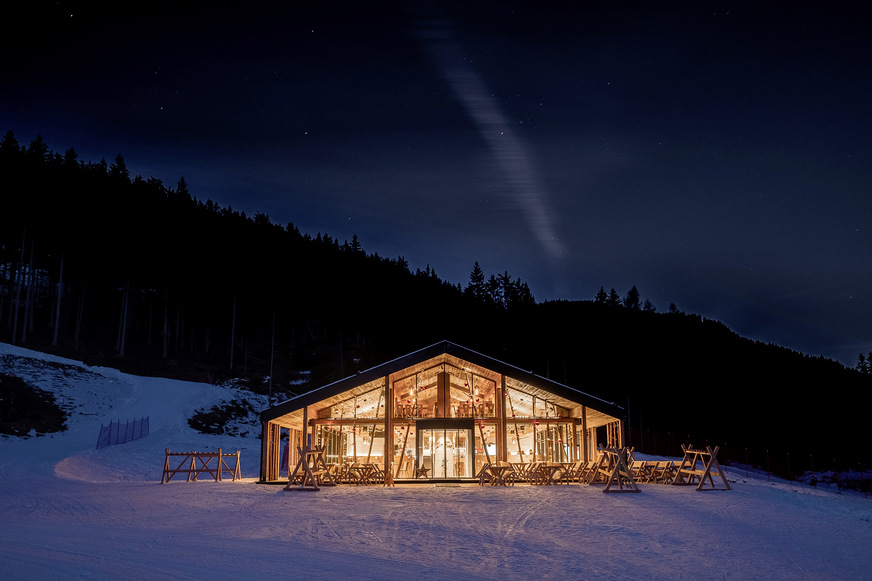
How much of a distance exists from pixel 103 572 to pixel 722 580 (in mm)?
6677

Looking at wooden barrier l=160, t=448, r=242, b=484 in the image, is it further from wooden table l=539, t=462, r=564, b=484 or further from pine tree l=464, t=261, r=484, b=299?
pine tree l=464, t=261, r=484, b=299

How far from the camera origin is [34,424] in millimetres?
28109

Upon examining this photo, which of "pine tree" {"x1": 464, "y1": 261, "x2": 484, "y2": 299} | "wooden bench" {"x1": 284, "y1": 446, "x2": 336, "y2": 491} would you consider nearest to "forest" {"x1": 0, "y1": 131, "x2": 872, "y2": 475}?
"pine tree" {"x1": 464, "y1": 261, "x2": 484, "y2": 299}

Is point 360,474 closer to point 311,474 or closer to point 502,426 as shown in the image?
point 311,474

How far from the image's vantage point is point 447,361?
21391 millimetres

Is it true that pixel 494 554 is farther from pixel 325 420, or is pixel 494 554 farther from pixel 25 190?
pixel 25 190

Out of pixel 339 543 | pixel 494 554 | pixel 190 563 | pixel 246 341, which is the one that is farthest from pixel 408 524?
pixel 246 341

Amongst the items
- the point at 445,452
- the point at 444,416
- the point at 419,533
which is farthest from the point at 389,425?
the point at 419,533

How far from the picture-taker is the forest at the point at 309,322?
149 ft

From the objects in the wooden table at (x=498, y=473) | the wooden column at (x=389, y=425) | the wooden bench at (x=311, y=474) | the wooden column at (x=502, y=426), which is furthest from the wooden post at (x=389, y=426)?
the wooden column at (x=502, y=426)

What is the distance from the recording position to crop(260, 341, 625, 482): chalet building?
20.3m

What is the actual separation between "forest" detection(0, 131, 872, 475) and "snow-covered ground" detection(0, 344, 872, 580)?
90.3 ft

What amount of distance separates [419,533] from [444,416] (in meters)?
12.0

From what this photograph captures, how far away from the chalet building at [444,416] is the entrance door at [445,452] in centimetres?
3
